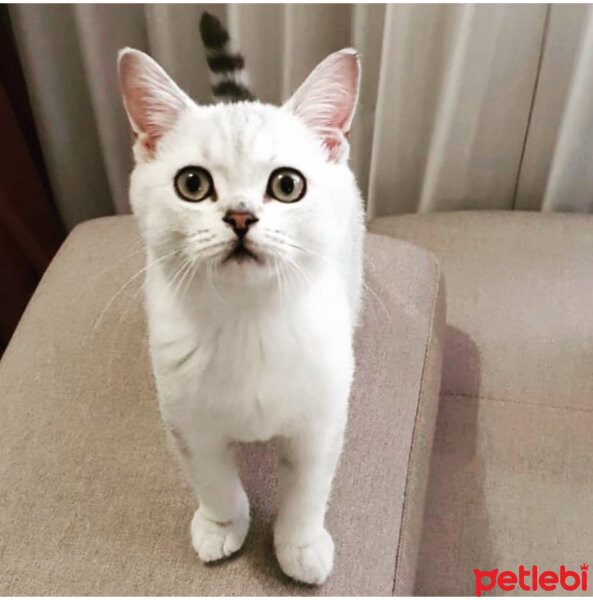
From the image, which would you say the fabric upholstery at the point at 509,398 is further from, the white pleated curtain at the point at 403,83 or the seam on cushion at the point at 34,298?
the seam on cushion at the point at 34,298

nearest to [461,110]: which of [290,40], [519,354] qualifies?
[290,40]

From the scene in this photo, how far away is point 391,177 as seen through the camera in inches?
58.8

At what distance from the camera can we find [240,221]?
56 centimetres

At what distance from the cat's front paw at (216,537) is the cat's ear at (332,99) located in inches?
16.5

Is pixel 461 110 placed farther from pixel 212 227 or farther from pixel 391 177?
pixel 212 227

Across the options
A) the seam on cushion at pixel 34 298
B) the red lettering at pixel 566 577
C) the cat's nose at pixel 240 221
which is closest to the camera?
the cat's nose at pixel 240 221

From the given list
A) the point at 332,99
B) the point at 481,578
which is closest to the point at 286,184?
the point at 332,99

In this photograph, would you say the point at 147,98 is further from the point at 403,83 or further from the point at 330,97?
the point at 403,83

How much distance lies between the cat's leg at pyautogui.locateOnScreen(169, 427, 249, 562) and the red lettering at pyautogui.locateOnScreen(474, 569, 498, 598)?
0.32 metres

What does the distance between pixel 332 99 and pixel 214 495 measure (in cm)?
43

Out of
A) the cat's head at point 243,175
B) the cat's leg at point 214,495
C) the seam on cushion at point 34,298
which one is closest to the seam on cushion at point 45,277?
the seam on cushion at point 34,298

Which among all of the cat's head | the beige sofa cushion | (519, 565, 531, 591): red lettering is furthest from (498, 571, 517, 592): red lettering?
the cat's head

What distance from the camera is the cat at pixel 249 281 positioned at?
593 mm

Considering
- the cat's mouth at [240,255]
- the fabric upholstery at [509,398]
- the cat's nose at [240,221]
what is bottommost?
the fabric upholstery at [509,398]
